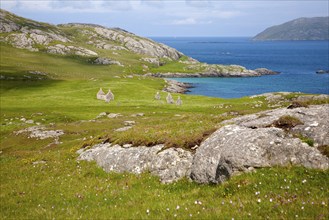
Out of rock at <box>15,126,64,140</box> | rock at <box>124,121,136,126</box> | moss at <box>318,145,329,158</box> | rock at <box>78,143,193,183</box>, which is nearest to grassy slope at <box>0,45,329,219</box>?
Answer: rock at <box>78,143,193,183</box>

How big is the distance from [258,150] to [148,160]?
25.2 feet

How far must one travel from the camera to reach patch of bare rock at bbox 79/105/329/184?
13.9 m

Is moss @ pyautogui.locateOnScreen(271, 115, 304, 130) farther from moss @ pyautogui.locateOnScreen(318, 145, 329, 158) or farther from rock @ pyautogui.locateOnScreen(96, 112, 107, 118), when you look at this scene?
rock @ pyautogui.locateOnScreen(96, 112, 107, 118)

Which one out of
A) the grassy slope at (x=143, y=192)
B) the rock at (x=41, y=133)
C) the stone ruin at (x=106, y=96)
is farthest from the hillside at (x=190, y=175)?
the stone ruin at (x=106, y=96)

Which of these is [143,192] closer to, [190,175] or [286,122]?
[190,175]

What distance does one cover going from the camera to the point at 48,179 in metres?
21.2

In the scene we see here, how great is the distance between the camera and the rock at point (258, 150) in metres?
13.8

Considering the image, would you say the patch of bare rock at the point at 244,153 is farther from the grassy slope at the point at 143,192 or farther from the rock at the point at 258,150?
the grassy slope at the point at 143,192

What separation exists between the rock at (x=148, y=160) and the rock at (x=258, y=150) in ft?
4.26

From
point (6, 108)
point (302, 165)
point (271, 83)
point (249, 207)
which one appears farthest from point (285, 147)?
point (271, 83)

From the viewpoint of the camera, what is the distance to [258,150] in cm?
1451

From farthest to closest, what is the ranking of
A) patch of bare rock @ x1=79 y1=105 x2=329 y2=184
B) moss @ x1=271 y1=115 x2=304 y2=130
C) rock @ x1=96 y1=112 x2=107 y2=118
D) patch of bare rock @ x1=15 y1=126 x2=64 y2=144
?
rock @ x1=96 y1=112 x2=107 y2=118 < patch of bare rock @ x1=15 y1=126 x2=64 y2=144 < moss @ x1=271 y1=115 x2=304 y2=130 < patch of bare rock @ x1=79 y1=105 x2=329 y2=184

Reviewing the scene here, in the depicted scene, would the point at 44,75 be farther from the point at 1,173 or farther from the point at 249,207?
the point at 249,207

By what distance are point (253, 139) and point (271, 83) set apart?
194 m
